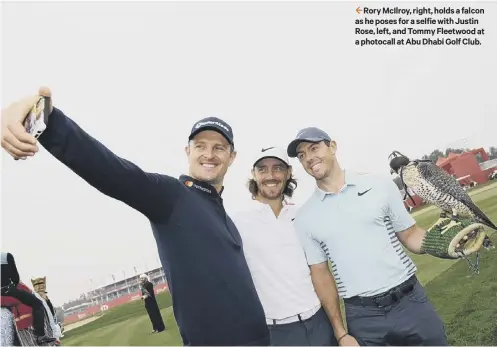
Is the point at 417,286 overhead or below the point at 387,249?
below

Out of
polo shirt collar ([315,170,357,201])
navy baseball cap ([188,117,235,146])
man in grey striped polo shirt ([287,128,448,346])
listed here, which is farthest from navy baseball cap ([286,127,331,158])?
navy baseball cap ([188,117,235,146])

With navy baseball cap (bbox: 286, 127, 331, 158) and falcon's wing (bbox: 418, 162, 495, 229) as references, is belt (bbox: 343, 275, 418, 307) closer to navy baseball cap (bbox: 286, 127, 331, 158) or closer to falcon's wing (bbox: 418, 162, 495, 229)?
falcon's wing (bbox: 418, 162, 495, 229)

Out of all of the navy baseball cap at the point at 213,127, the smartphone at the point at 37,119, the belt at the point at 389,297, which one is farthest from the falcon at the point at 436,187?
the smartphone at the point at 37,119

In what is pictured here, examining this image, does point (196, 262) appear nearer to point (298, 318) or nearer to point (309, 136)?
point (298, 318)

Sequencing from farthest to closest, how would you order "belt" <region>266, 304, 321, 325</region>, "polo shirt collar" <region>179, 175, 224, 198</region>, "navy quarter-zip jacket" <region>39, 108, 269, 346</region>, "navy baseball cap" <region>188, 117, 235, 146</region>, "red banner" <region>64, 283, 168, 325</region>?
"red banner" <region>64, 283, 168, 325</region> < "belt" <region>266, 304, 321, 325</region> < "navy baseball cap" <region>188, 117, 235, 146</region> < "polo shirt collar" <region>179, 175, 224, 198</region> < "navy quarter-zip jacket" <region>39, 108, 269, 346</region>

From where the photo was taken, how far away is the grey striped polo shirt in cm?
304

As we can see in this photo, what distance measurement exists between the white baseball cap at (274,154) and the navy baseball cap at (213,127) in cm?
83

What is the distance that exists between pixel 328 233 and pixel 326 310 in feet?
2.09

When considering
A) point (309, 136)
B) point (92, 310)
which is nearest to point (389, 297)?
point (309, 136)

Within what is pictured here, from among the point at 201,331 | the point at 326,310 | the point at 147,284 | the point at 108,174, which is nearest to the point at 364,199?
the point at 326,310

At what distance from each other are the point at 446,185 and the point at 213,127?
203cm

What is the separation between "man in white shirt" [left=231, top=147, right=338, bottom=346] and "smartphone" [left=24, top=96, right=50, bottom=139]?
200 centimetres

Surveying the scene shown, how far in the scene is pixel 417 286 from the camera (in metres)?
3.13

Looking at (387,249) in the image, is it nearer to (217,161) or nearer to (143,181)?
(217,161)
